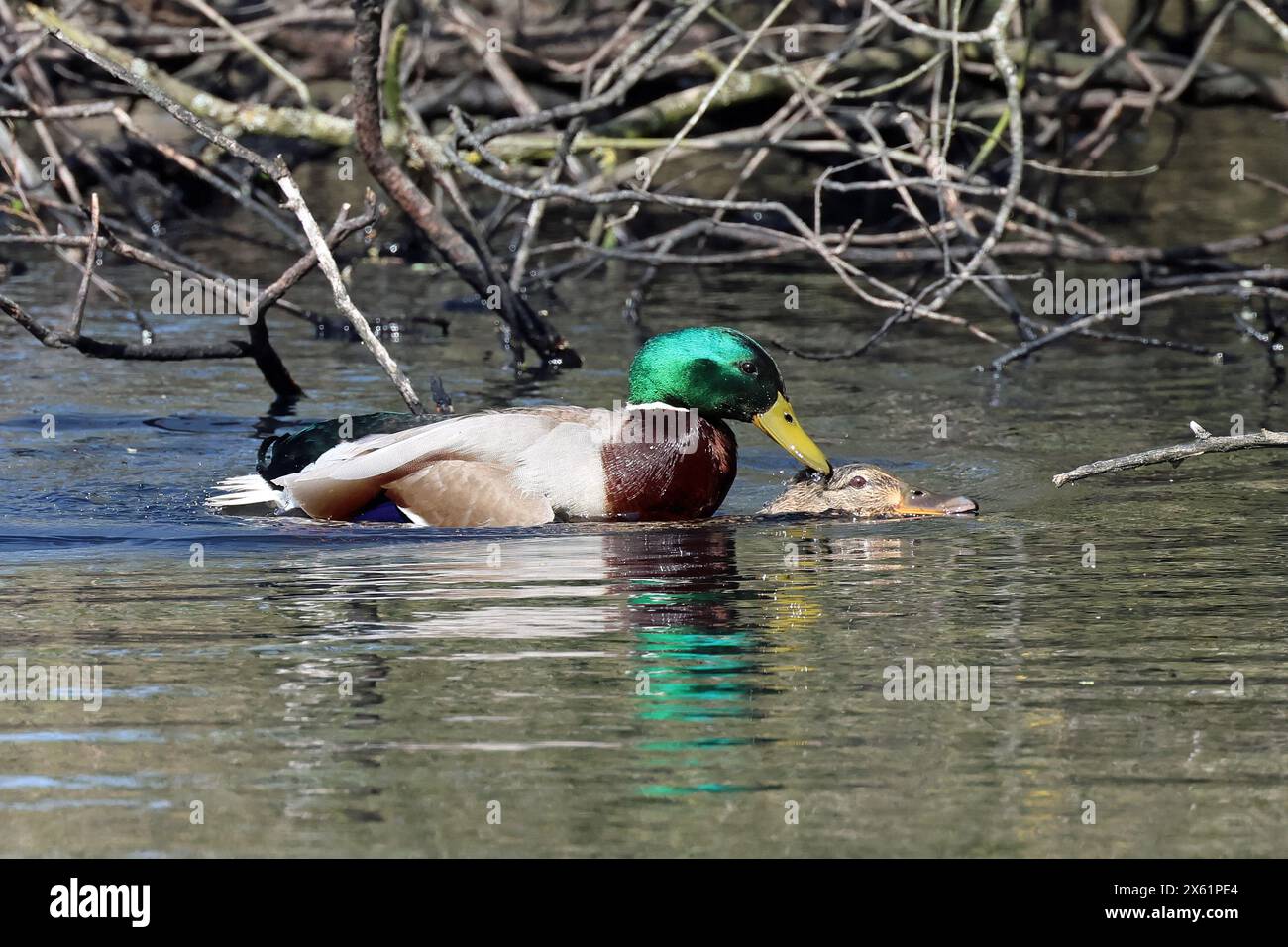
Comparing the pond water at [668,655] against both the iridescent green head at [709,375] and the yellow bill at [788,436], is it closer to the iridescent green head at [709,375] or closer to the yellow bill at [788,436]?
the yellow bill at [788,436]

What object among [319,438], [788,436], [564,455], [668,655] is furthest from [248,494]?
[668,655]

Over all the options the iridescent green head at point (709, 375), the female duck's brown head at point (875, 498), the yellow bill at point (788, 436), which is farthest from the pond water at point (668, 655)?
the iridescent green head at point (709, 375)

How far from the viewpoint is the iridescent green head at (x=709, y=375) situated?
7.73m

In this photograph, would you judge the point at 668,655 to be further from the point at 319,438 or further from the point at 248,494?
the point at 248,494

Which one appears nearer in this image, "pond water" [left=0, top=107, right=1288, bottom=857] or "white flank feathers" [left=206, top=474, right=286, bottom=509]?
"pond water" [left=0, top=107, right=1288, bottom=857]

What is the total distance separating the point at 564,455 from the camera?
7.43m

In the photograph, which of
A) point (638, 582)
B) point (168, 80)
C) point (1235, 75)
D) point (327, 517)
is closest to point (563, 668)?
point (638, 582)

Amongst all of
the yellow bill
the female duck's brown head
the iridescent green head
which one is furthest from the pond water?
the iridescent green head

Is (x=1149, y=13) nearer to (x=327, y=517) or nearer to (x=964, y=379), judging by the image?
(x=964, y=379)

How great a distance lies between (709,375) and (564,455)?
0.68m

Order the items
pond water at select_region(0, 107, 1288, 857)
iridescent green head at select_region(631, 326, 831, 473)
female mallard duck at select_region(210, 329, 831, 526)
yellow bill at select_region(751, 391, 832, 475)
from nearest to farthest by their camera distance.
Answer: pond water at select_region(0, 107, 1288, 857) → female mallard duck at select_region(210, 329, 831, 526) → iridescent green head at select_region(631, 326, 831, 473) → yellow bill at select_region(751, 391, 832, 475)

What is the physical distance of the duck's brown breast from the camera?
24.4 feet

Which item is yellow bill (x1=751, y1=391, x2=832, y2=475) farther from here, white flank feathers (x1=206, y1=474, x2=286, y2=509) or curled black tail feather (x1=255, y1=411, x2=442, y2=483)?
white flank feathers (x1=206, y1=474, x2=286, y2=509)
